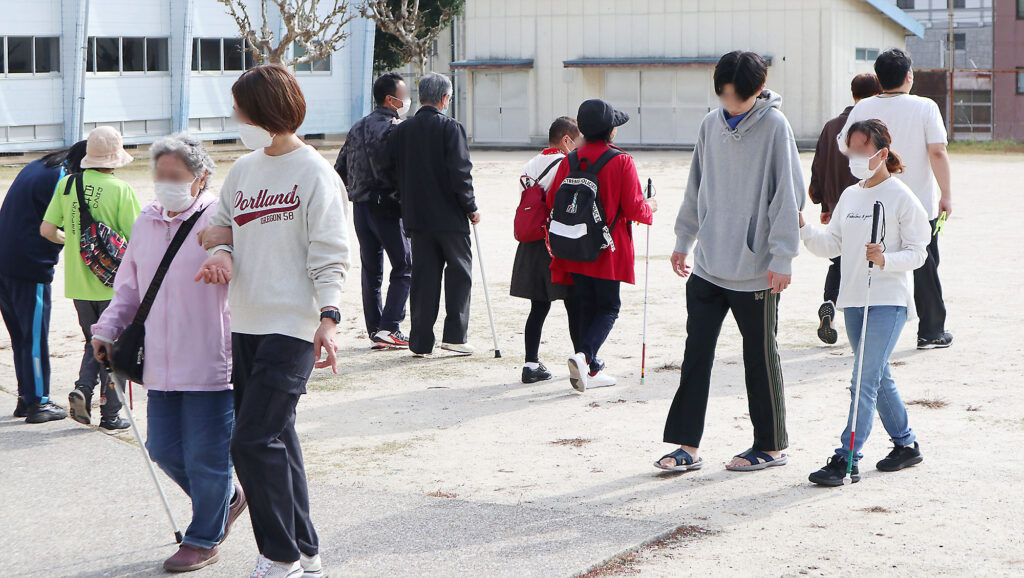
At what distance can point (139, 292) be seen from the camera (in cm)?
410

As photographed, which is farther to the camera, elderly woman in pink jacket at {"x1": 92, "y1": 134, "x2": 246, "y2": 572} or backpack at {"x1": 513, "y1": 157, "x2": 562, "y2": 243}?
backpack at {"x1": 513, "y1": 157, "x2": 562, "y2": 243}

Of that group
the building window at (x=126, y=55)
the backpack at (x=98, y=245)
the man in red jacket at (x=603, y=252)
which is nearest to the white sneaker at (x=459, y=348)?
the man in red jacket at (x=603, y=252)

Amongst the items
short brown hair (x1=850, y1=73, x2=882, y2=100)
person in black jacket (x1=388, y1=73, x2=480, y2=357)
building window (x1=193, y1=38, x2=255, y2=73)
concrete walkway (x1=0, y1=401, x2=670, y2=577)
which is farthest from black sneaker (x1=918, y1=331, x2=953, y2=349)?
building window (x1=193, y1=38, x2=255, y2=73)

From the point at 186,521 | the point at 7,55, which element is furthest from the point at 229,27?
the point at 186,521

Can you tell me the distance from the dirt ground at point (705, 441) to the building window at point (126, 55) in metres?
25.7

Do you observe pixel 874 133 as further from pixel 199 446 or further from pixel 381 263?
pixel 381 263

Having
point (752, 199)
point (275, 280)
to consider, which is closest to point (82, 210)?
point (275, 280)

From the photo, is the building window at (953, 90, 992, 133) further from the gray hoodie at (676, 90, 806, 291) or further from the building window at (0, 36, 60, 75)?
the gray hoodie at (676, 90, 806, 291)

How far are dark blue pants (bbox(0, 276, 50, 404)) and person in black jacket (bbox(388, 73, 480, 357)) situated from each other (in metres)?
2.47

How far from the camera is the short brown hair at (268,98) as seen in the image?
3.66 metres

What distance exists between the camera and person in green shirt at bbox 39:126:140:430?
588 cm

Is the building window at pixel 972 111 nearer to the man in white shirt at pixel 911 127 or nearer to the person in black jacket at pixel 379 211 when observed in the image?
the man in white shirt at pixel 911 127

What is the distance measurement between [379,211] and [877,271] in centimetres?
419

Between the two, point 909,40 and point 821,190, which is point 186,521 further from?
point 909,40
